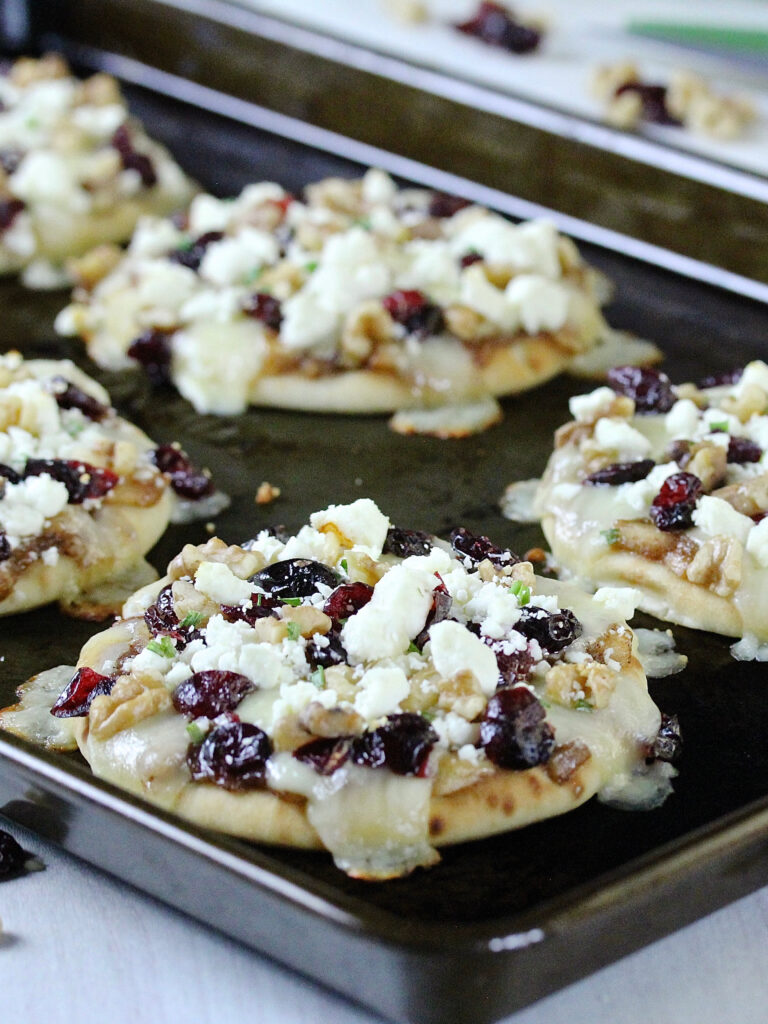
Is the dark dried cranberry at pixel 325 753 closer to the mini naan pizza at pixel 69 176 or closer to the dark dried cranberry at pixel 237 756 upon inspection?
the dark dried cranberry at pixel 237 756

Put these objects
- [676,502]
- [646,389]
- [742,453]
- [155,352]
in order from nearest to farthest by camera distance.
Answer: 1. [676,502]
2. [742,453]
3. [646,389]
4. [155,352]

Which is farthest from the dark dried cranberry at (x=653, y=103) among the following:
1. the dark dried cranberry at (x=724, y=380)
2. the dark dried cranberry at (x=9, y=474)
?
the dark dried cranberry at (x=9, y=474)

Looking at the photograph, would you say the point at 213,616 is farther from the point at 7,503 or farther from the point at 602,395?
the point at 602,395

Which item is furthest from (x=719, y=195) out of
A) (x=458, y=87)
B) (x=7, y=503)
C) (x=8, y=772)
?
(x=8, y=772)

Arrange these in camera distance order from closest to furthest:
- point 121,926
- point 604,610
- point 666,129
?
1. point 121,926
2. point 604,610
3. point 666,129

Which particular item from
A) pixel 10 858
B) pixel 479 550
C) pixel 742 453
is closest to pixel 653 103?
pixel 742 453

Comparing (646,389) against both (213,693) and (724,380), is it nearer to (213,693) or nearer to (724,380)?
(724,380)
